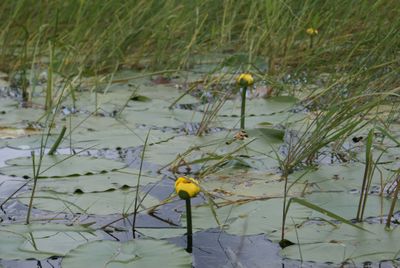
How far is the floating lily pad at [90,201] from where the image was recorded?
180cm

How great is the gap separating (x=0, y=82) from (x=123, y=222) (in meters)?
1.89

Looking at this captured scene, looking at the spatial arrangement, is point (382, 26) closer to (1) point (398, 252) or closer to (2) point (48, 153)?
(2) point (48, 153)

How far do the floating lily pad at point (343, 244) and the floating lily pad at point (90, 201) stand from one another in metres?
0.38

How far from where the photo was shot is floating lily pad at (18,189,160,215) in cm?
180

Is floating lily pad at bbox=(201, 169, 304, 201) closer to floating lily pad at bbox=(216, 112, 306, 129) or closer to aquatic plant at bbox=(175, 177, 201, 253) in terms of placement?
aquatic plant at bbox=(175, 177, 201, 253)

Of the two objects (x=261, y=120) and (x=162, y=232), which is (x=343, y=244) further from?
(x=261, y=120)

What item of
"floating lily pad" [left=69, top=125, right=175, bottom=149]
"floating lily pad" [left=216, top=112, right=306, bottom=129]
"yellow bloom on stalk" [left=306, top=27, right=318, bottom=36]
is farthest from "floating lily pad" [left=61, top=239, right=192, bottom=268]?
"yellow bloom on stalk" [left=306, top=27, right=318, bottom=36]

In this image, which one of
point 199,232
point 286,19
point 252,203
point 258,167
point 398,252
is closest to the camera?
point 398,252

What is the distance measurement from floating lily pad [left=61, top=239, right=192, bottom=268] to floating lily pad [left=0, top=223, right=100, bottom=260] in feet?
0.20

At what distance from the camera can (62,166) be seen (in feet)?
7.00

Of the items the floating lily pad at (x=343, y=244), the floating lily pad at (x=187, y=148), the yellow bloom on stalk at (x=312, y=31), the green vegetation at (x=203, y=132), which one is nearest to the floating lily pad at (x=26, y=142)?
the green vegetation at (x=203, y=132)

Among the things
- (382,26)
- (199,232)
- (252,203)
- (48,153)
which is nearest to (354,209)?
(252,203)

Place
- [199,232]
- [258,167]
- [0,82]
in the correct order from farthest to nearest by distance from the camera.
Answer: [0,82] → [258,167] → [199,232]

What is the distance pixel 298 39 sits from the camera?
3619mm
